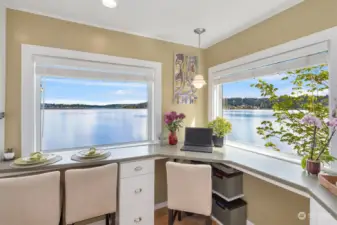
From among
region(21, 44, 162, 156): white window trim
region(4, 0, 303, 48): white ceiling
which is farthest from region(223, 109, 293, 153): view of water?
region(21, 44, 162, 156): white window trim

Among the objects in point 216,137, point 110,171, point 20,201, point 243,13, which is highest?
point 243,13

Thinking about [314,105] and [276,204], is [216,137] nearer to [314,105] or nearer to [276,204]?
[276,204]

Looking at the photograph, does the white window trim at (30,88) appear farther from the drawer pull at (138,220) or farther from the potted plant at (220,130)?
the potted plant at (220,130)

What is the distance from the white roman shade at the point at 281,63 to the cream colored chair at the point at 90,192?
1732 mm

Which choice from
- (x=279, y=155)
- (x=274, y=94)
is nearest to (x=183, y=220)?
(x=279, y=155)

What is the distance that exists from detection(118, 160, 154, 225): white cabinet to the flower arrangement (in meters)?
0.61

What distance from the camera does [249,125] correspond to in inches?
88.2

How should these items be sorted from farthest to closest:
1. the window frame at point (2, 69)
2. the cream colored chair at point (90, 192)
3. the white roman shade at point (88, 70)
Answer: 1. the white roman shade at point (88, 70)
2. the window frame at point (2, 69)
3. the cream colored chair at point (90, 192)

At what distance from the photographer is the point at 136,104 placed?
245 cm

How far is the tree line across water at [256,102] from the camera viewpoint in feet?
5.56

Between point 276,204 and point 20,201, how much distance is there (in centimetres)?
216

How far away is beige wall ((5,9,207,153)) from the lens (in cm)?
170

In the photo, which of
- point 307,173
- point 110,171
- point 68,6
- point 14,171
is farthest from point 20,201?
point 307,173

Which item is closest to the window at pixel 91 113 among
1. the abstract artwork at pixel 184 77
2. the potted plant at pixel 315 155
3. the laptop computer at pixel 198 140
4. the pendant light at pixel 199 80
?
the abstract artwork at pixel 184 77
